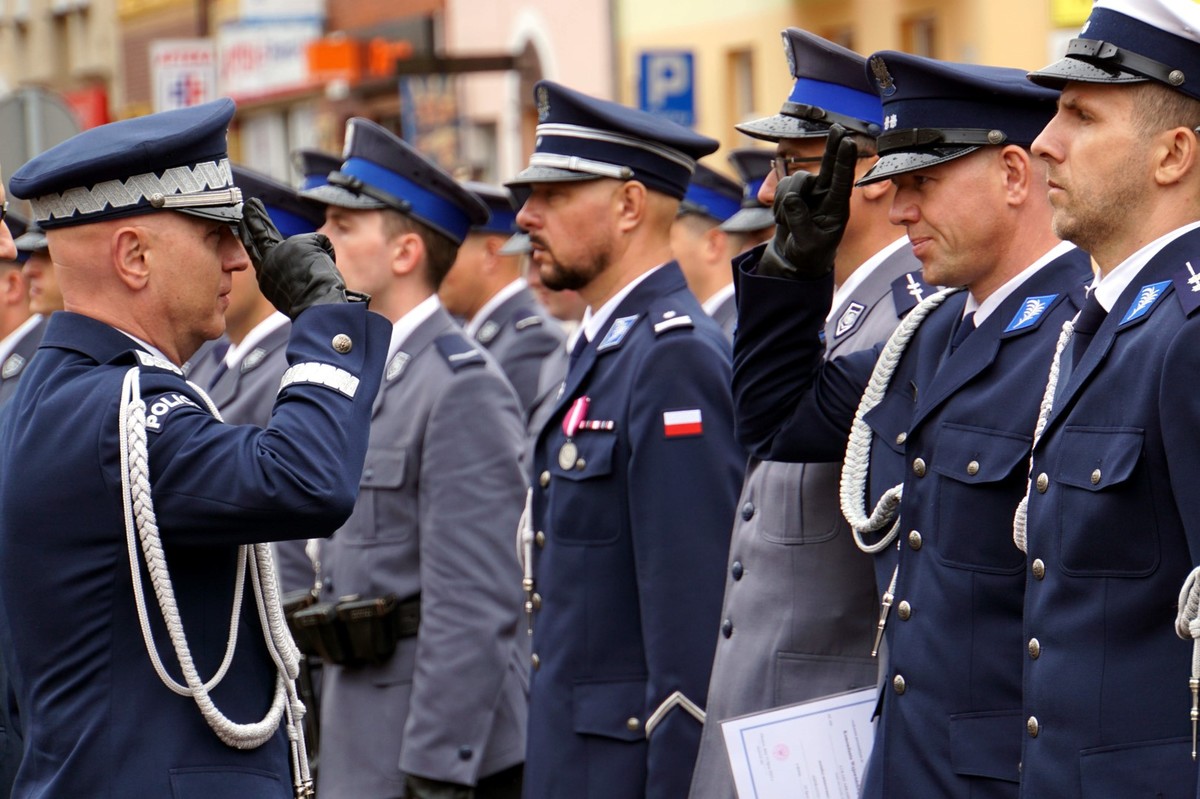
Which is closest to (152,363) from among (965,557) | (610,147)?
(965,557)

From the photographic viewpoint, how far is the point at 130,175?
13.0ft

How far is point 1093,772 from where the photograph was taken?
3.50 meters

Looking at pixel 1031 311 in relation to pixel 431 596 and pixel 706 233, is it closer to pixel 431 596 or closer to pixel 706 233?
pixel 431 596

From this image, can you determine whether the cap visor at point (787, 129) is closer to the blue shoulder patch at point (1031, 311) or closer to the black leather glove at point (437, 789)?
the blue shoulder patch at point (1031, 311)

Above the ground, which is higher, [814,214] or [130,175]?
[130,175]

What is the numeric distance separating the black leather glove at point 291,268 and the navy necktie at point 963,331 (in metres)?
1.28

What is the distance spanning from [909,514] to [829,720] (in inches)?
23.9

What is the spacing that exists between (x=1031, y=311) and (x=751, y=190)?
535cm

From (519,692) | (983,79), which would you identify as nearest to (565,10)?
(519,692)

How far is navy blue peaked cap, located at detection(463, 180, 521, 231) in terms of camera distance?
35.6ft

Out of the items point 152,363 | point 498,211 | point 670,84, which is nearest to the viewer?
point 152,363

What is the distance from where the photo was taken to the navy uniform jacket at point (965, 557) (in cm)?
402

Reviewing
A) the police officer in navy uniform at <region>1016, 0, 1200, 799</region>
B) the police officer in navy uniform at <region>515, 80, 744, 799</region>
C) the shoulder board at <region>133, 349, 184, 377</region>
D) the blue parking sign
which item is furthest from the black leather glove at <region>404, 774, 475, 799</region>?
the blue parking sign

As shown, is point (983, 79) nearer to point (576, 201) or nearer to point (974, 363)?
point (974, 363)
